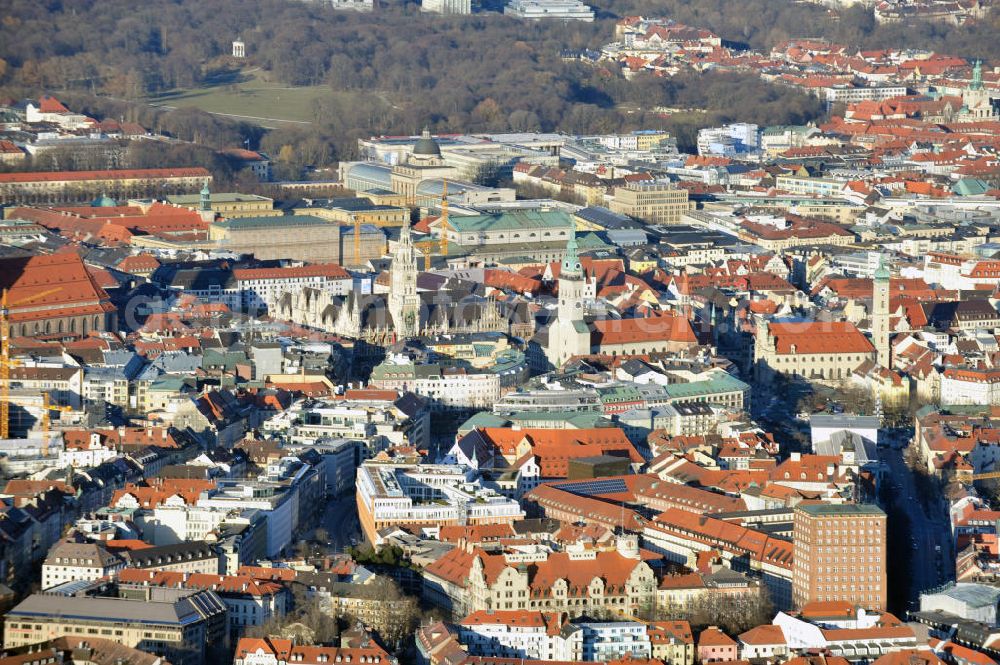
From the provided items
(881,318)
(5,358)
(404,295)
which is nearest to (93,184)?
(404,295)

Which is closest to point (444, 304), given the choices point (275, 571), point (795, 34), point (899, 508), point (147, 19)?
point (899, 508)

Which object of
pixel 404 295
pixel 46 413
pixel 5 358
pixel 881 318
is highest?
pixel 404 295

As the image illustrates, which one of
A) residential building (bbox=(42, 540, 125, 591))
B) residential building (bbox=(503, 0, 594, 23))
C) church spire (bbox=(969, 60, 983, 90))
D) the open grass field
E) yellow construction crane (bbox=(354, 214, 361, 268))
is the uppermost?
residential building (bbox=(503, 0, 594, 23))

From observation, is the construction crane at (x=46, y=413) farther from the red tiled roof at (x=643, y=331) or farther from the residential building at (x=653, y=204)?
the residential building at (x=653, y=204)

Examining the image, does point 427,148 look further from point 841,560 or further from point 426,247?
point 841,560

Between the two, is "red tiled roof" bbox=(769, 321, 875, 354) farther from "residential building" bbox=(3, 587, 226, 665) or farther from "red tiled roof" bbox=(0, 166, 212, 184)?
"red tiled roof" bbox=(0, 166, 212, 184)

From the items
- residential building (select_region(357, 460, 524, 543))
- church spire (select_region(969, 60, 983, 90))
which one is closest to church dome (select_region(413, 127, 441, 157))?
church spire (select_region(969, 60, 983, 90))
